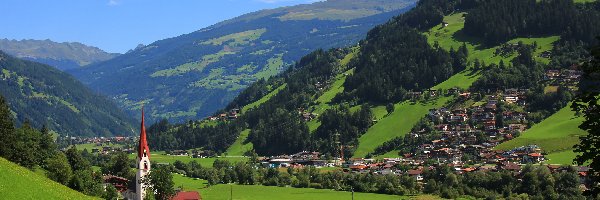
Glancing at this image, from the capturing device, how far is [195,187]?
162000 mm

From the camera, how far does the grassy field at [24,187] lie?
63628mm

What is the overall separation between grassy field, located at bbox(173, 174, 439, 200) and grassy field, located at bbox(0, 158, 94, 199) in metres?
67.1

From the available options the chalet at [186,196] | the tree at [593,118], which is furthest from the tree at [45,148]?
the tree at [593,118]

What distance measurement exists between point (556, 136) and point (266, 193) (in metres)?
67.7

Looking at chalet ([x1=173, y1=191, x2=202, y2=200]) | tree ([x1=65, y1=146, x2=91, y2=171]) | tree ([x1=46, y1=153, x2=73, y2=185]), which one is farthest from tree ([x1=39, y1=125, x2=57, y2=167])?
chalet ([x1=173, y1=191, x2=202, y2=200])

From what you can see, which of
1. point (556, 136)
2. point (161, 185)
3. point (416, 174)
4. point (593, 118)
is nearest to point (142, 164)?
point (161, 185)

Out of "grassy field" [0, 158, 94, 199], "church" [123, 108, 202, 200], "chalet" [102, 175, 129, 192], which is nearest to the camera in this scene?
"grassy field" [0, 158, 94, 199]

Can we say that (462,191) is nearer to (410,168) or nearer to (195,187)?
(410,168)

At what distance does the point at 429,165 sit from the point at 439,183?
2437 cm

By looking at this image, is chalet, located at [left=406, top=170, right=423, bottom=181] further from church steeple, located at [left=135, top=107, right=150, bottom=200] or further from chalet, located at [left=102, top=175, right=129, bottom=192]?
church steeple, located at [left=135, top=107, right=150, bottom=200]

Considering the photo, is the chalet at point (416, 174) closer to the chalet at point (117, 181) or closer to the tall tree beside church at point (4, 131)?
the chalet at point (117, 181)

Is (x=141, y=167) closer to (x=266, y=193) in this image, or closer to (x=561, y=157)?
(x=266, y=193)

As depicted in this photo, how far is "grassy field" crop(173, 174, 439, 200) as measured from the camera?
141000 millimetres

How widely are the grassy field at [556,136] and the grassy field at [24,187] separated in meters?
111
